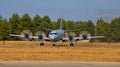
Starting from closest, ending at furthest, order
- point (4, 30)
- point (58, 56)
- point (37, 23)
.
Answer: point (58, 56)
point (4, 30)
point (37, 23)

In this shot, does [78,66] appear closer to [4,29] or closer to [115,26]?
[4,29]

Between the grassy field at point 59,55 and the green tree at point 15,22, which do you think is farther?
the green tree at point 15,22

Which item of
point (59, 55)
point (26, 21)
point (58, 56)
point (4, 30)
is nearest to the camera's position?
point (58, 56)

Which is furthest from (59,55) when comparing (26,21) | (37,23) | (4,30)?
(37,23)

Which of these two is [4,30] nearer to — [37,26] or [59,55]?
[37,26]

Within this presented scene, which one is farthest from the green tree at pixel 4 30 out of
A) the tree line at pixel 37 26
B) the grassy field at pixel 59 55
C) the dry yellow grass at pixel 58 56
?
the dry yellow grass at pixel 58 56

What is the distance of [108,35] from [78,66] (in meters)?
86.5

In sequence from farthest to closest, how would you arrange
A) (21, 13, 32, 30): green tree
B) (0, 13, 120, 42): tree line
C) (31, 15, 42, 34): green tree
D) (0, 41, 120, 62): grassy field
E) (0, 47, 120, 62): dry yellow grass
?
(31, 15, 42, 34): green tree
(21, 13, 32, 30): green tree
(0, 13, 120, 42): tree line
(0, 41, 120, 62): grassy field
(0, 47, 120, 62): dry yellow grass

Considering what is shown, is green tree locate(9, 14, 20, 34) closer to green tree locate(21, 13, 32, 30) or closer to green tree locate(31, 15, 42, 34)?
green tree locate(21, 13, 32, 30)

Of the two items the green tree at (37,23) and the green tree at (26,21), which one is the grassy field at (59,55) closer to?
the green tree at (26,21)

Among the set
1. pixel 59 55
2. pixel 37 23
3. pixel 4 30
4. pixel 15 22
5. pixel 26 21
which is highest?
pixel 26 21

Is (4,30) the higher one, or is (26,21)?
(26,21)

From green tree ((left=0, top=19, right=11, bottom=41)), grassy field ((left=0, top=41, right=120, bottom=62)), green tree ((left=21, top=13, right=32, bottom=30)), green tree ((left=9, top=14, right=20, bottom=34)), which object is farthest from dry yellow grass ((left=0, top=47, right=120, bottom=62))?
green tree ((left=21, top=13, right=32, bottom=30))

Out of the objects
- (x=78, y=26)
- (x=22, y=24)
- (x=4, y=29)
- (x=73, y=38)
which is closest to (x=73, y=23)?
(x=78, y=26)
